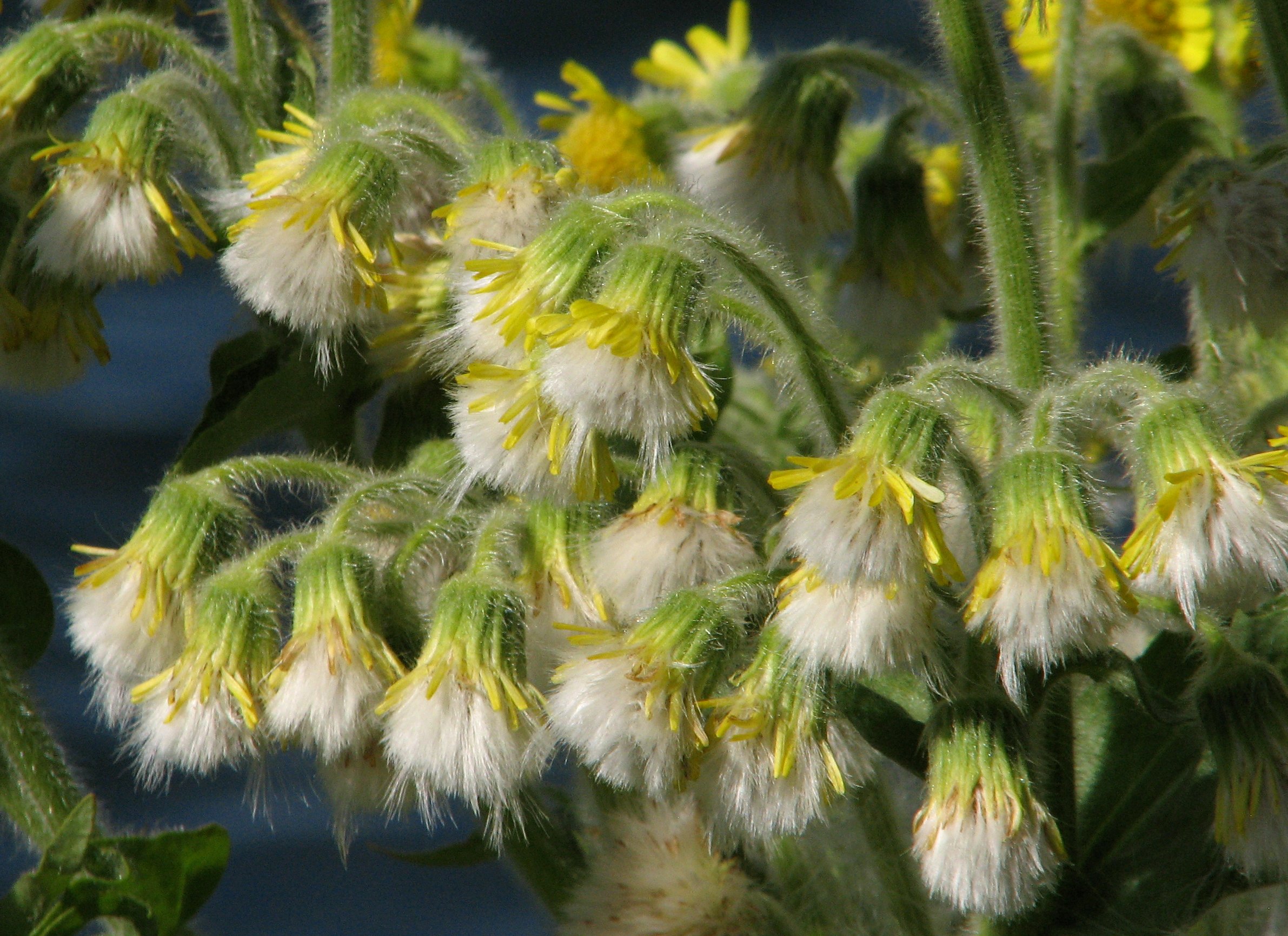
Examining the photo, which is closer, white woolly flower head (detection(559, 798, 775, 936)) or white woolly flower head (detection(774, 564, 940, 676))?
white woolly flower head (detection(774, 564, 940, 676))

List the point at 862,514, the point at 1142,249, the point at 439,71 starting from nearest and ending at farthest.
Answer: the point at 862,514 → the point at 439,71 → the point at 1142,249

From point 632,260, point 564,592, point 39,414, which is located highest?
point 632,260

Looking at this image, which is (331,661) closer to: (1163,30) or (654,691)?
(654,691)

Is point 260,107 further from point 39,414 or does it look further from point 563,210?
point 39,414

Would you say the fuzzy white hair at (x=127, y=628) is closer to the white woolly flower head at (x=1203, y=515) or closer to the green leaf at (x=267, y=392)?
the green leaf at (x=267, y=392)

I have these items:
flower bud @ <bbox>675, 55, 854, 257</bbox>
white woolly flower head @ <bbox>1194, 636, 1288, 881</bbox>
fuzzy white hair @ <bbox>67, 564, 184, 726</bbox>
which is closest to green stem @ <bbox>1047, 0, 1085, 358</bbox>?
flower bud @ <bbox>675, 55, 854, 257</bbox>

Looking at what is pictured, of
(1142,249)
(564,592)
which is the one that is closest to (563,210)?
(564,592)

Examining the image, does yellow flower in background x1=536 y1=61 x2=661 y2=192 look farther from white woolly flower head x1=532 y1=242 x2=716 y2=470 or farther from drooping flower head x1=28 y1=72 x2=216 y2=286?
white woolly flower head x1=532 y1=242 x2=716 y2=470
